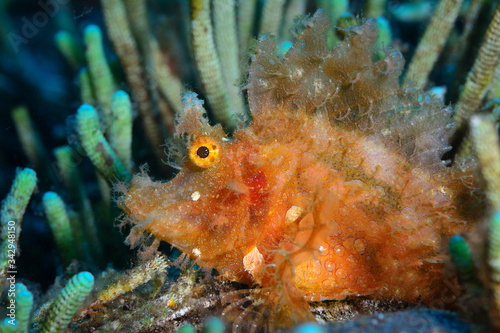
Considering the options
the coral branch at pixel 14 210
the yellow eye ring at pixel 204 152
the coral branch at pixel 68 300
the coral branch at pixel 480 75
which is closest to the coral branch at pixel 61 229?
the coral branch at pixel 14 210

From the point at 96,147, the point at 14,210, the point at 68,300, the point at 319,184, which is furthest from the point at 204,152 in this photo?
the point at 14,210

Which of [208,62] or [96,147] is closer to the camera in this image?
[96,147]

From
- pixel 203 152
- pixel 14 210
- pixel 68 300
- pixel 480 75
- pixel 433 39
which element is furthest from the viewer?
pixel 433 39

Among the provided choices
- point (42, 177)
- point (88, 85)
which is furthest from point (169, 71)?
point (42, 177)

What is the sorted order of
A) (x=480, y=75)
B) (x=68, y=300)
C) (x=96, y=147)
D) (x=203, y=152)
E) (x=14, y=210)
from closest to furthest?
(x=68, y=300)
(x=203, y=152)
(x=14, y=210)
(x=96, y=147)
(x=480, y=75)

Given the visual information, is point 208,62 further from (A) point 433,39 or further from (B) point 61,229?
(A) point 433,39

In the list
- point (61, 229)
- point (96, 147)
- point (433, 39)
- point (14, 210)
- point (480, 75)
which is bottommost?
point (61, 229)

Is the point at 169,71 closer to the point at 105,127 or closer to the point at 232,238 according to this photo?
the point at 105,127
